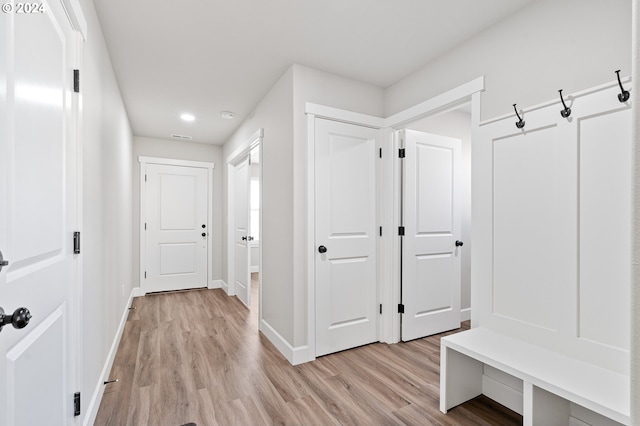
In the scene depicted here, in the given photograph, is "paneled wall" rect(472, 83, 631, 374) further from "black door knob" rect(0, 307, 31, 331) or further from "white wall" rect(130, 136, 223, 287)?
"white wall" rect(130, 136, 223, 287)

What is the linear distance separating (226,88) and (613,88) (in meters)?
2.95

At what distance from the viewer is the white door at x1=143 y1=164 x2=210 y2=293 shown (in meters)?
4.88

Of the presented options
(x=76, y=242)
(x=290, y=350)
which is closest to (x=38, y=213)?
(x=76, y=242)


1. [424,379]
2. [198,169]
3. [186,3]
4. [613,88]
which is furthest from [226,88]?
[424,379]

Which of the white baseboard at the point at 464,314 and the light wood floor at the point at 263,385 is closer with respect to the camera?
the light wood floor at the point at 263,385

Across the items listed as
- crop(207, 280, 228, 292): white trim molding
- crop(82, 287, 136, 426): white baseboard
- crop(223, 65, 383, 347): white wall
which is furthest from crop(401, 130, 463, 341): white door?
crop(207, 280, 228, 292): white trim molding

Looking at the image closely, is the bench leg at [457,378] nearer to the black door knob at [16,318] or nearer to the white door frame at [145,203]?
the black door knob at [16,318]

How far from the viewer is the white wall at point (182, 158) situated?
15.6ft

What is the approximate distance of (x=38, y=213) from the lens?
1.10 m

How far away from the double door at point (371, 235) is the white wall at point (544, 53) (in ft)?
2.89

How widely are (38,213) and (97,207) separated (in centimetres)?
94

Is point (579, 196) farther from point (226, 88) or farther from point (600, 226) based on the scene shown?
point (226, 88)

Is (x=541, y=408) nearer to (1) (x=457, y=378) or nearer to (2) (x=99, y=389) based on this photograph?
(1) (x=457, y=378)

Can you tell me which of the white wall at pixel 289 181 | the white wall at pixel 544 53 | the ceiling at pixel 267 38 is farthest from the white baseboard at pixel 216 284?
the white wall at pixel 544 53
